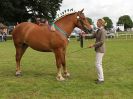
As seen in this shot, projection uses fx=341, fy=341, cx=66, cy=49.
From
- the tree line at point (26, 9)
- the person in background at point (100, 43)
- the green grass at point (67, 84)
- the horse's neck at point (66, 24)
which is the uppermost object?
the tree line at point (26, 9)

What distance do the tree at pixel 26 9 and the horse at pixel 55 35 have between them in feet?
122

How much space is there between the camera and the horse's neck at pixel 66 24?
1112 centimetres

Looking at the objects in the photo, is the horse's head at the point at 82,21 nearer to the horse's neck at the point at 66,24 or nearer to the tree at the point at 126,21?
the horse's neck at the point at 66,24

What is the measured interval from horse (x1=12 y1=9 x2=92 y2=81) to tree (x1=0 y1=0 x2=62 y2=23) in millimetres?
37139

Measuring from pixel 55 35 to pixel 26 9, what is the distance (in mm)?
42073

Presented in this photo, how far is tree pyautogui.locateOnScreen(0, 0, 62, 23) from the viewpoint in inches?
1915

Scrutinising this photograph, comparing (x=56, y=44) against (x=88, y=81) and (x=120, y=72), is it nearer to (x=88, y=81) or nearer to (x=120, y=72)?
(x=88, y=81)

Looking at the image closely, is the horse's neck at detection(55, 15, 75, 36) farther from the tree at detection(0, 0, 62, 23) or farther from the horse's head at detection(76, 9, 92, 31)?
the tree at detection(0, 0, 62, 23)

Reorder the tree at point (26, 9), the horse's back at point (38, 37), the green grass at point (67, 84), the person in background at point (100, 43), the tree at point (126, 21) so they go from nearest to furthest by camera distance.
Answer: the green grass at point (67, 84) → the person in background at point (100, 43) → the horse's back at point (38, 37) → the tree at point (26, 9) → the tree at point (126, 21)

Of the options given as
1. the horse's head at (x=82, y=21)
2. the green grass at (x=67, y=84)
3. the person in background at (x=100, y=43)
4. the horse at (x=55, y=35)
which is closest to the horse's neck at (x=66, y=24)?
the horse at (x=55, y=35)

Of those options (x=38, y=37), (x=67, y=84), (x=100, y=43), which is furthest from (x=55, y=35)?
(x=67, y=84)

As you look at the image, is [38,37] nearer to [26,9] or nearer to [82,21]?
[82,21]

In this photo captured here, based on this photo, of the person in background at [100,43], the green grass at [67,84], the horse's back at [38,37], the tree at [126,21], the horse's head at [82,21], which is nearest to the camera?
the green grass at [67,84]

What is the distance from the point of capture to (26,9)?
5200cm
